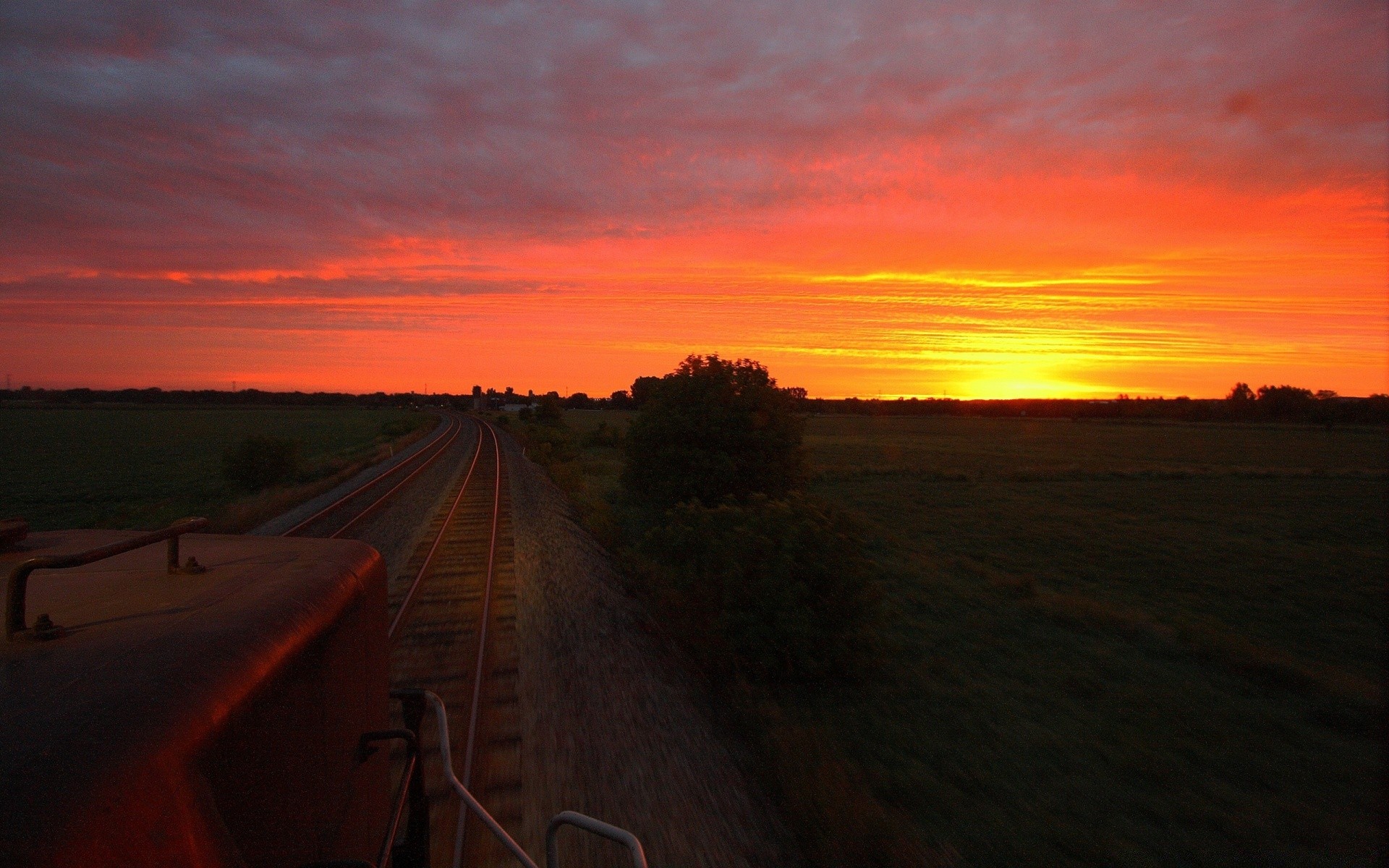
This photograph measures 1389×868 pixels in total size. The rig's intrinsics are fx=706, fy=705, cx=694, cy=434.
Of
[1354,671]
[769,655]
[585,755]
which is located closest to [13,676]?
[585,755]

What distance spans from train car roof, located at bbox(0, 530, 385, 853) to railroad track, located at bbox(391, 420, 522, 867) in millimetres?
3247

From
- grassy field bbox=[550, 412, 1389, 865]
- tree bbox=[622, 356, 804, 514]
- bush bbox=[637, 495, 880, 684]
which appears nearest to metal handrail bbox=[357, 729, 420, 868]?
grassy field bbox=[550, 412, 1389, 865]

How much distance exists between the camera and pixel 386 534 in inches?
615

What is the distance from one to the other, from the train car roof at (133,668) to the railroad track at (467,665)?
3247 millimetres

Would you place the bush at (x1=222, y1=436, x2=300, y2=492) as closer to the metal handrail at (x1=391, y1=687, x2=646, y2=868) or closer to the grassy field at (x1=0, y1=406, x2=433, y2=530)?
the grassy field at (x1=0, y1=406, x2=433, y2=530)

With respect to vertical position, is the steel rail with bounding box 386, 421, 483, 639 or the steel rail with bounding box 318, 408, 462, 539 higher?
the steel rail with bounding box 318, 408, 462, 539

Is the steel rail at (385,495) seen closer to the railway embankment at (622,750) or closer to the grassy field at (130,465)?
the grassy field at (130,465)

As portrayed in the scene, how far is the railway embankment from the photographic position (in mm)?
5363

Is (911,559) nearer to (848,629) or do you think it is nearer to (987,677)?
(987,677)

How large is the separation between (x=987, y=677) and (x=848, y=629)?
7.24 feet

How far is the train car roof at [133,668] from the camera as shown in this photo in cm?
142

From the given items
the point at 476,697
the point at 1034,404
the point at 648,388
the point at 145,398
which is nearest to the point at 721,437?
the point at 648,388

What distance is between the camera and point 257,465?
2977 centimetres

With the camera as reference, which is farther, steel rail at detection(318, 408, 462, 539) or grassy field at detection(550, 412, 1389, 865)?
steel rail at detection(318, 408, 462, 539)
